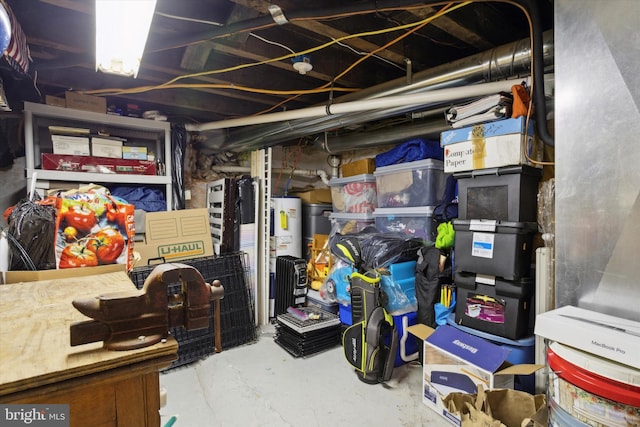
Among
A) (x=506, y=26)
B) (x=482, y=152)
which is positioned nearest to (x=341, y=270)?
(x=482, y=152)

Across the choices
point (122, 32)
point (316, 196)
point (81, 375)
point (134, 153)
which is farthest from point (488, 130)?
point (134, 153)

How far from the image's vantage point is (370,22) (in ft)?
5.77

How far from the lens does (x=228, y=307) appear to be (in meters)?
2.90

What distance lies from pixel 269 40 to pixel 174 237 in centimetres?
193

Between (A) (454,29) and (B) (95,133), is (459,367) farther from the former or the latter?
(B) (95,133)

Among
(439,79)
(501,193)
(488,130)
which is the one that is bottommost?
(501,193)

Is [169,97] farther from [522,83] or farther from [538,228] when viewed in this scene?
[538,228]

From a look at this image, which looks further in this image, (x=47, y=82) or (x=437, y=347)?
(x=47, y=82)

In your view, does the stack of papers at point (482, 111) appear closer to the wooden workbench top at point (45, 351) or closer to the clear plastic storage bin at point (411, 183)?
the clear plastic storage bin at point (411, 183)

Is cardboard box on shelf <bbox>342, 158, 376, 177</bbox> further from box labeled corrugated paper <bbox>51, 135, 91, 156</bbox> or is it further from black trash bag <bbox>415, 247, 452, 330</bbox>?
box labeled corrugated paper <bbox>51, 135, 91, 156</bbox>

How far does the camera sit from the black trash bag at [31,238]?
148cm

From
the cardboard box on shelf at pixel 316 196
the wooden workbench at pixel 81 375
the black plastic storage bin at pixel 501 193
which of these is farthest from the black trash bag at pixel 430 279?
the wooden workbench at pixel 81 375

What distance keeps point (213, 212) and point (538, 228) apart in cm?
303

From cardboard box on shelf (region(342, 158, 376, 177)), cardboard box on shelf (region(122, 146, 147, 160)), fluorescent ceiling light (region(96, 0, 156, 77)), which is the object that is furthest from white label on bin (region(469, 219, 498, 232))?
cardboard box on shelf (region(122, 146, 147, 160))
